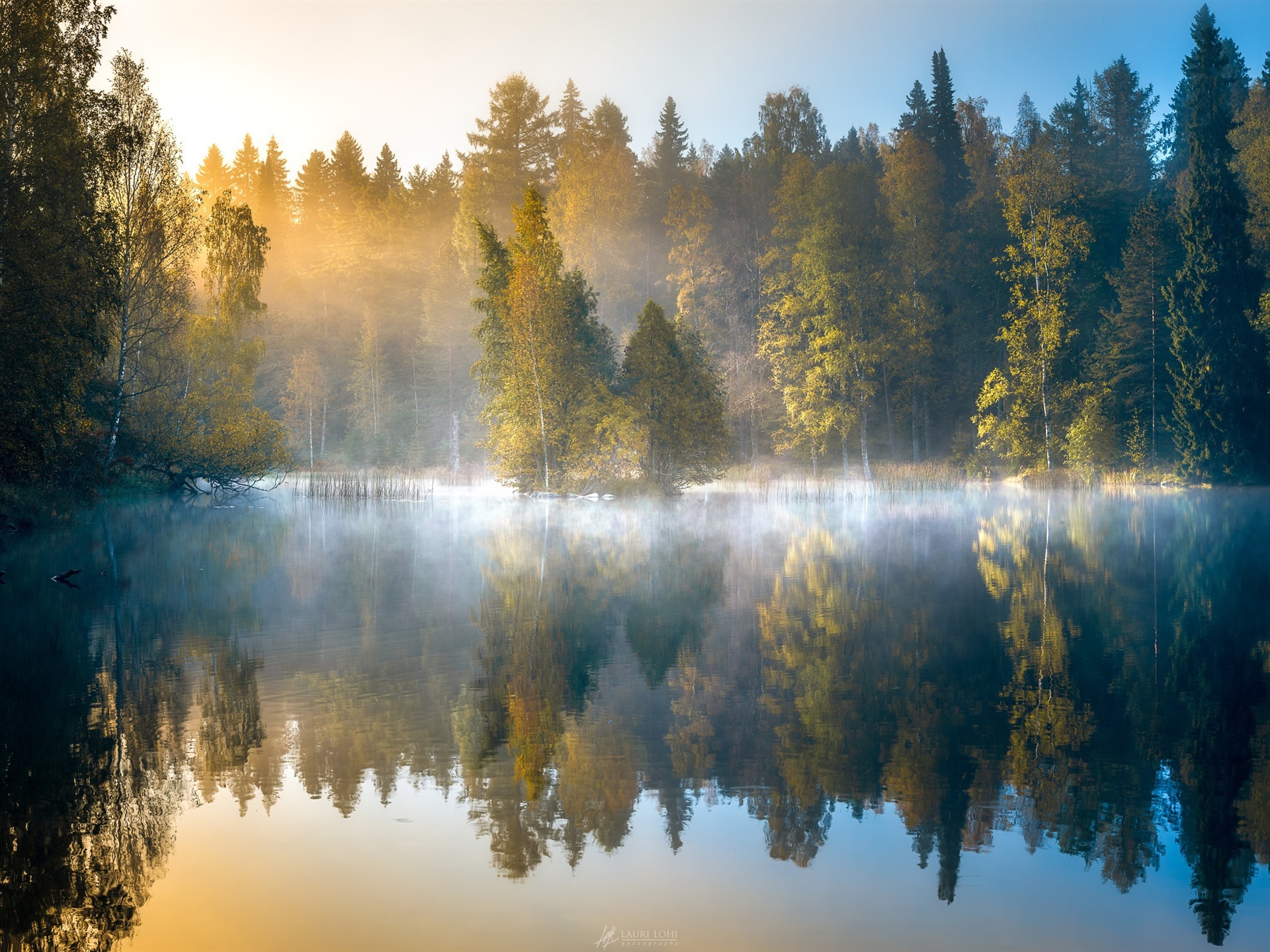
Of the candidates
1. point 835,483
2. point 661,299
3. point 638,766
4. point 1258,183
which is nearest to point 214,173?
point 661,299

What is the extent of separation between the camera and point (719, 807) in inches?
235

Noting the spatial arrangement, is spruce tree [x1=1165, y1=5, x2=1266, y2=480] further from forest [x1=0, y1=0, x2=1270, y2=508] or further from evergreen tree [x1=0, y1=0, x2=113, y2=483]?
evergreen tree [x1=0, y1=0, x2=113, y2=483]

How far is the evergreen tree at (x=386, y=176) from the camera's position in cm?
7481

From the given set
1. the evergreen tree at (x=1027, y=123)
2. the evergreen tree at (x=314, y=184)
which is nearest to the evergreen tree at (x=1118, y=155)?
the evergreen tree at (x=1027, y=123)

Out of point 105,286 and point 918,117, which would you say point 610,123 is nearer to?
point 918,117

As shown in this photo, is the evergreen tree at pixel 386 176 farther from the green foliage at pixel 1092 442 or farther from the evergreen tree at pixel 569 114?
the green foliage at pixel 1092 442

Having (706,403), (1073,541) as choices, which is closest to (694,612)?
(1073,541)

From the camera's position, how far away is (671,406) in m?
36.7

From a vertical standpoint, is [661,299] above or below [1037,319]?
above

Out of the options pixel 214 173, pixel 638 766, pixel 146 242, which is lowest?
pixel 638 766

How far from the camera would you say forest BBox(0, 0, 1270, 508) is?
23.2 m

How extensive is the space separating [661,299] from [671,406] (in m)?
25.4
